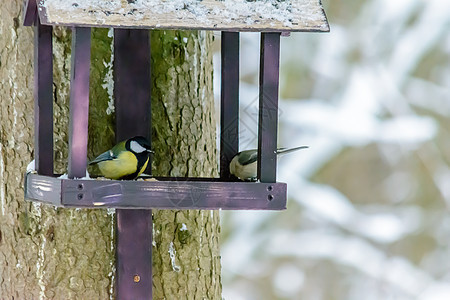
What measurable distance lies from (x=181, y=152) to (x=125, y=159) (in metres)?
0.37

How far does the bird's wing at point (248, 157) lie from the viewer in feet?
9.10

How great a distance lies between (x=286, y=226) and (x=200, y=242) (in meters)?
4.70

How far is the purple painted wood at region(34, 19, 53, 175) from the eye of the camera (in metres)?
2.68

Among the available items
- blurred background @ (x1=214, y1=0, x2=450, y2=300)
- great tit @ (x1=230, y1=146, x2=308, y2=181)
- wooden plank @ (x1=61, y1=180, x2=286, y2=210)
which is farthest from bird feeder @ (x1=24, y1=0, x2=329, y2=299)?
blurred background @ (x1=214, y1=0, x2=450, y2=300)

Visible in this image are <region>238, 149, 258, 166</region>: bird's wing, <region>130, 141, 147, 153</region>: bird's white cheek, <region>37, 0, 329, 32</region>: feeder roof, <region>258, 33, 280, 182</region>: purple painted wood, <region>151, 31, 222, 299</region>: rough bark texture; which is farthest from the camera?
<region>151, 31, 222, 299</region>: rough bark texture

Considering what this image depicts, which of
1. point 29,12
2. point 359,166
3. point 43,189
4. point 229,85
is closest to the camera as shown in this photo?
point 43,189

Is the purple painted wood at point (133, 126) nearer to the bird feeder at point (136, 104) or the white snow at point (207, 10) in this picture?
the bird feeder at point (136, 104)

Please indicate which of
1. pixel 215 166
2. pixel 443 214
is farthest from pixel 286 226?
pixel 215 166

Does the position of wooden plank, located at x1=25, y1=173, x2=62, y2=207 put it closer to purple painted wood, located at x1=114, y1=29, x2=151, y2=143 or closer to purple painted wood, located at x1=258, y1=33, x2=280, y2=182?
purple painted wood, located at x1=114, y1=29, x2=151, y2=143

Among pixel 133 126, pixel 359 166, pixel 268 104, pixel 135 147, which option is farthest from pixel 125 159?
pixel 359 166

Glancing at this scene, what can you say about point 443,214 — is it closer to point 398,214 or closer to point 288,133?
point 398,214

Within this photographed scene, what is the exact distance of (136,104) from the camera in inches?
112

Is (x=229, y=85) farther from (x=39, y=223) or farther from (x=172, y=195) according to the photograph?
(x=39, y=223)

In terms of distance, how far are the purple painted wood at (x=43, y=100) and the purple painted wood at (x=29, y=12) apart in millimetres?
20
